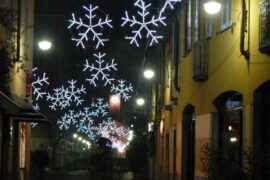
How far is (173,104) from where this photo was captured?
82.9 feet

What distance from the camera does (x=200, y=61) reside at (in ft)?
57.5

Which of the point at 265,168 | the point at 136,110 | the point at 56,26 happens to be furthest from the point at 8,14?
the point at 56,26

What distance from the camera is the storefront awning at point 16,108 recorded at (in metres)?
14.4

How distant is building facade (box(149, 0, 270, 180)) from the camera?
499 inches

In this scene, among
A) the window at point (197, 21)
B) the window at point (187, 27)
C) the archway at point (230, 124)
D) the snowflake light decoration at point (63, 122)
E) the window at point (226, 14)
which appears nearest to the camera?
the archway at point (230, 124)

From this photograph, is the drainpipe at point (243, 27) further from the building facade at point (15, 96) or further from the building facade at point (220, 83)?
the building facade at point (15, 96)

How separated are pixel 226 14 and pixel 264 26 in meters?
3.87

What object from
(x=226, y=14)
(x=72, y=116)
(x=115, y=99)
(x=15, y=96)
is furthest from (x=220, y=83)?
(x=72, y=116)

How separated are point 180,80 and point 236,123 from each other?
7843 mm

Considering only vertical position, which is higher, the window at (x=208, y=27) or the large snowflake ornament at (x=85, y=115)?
the window at (x=208, y=27)

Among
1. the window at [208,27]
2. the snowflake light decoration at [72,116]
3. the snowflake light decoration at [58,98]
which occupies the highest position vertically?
the window at [208,27]

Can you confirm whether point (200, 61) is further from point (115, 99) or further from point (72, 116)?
point (72, 116)

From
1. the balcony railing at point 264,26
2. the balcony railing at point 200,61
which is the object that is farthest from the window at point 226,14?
the balcony railing at point 264,26

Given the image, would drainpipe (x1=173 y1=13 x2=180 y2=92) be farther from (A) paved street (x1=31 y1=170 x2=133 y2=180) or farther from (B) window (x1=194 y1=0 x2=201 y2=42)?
(A) paved street (x1=31 y1=170 x2=133 y2=180)
